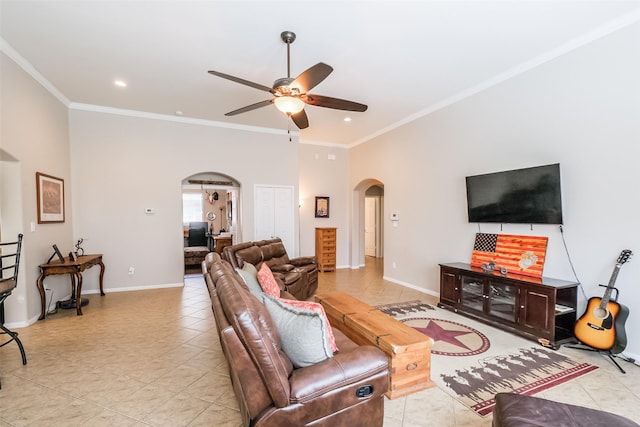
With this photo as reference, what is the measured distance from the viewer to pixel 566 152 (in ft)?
10.9

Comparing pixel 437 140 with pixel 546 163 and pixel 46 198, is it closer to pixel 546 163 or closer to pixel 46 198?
pixel 546 163

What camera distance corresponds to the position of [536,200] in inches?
138

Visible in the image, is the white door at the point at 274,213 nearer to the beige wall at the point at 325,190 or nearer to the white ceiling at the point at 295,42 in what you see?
the beige wall at the point at 325,190

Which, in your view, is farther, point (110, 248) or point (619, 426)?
point (110, 248)

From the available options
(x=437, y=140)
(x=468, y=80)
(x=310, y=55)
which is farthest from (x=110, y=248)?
(x=468, y=80)

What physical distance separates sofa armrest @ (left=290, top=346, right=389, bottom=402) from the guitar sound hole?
8.42ft

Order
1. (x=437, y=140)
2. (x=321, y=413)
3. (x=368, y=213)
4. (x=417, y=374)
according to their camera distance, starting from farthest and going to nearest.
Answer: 1. (x=368, y=213)
2. (x=437, y=140)
3. (x=417, y=374)
4. (x=321, y=413)

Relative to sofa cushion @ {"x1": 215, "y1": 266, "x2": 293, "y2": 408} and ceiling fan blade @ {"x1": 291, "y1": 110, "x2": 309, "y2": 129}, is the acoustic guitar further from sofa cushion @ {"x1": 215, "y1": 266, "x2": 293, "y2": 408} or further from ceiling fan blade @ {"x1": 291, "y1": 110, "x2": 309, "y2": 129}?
ceiling fan blade @ {"x1": 291, "y1": 110, "x2": 309, "y2": 129}

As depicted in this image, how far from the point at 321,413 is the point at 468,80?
4.34 metres

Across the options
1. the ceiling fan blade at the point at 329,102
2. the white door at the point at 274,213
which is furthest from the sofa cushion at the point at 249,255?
A: the ceiling fan blade at the point at 329,102

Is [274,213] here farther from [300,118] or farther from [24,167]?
[24,167]

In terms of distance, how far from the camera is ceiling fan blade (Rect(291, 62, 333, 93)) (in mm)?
2547

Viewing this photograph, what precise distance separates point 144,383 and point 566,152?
4.82 m

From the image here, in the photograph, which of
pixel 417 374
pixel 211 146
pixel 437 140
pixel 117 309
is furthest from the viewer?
pixel 211 146
